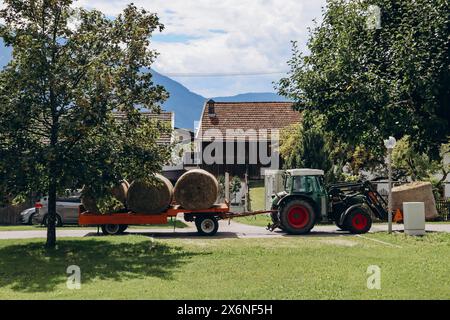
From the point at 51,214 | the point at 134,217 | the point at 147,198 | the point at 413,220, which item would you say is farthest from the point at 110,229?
the point at 413,220

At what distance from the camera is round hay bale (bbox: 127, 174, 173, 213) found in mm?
23812

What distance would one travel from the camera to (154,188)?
23734mm

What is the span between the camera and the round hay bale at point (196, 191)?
23812 millimetres

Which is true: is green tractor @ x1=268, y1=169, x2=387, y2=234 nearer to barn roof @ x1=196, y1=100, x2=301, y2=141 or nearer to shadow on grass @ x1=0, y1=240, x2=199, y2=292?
shadow on grass @ x1=0, y1=240, x2=199, y2=292

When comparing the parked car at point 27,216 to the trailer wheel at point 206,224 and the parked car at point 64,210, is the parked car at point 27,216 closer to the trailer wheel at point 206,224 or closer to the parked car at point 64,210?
the parked car at point 64,210

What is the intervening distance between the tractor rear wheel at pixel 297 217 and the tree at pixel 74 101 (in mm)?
6174

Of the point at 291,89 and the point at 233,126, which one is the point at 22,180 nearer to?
the point at 291,89

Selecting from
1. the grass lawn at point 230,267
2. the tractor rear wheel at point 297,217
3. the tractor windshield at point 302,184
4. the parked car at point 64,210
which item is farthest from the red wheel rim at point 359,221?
the parked car at point 64,210

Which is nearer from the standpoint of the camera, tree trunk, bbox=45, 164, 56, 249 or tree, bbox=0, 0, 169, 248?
tree, bbox=0, 0, 169, 248

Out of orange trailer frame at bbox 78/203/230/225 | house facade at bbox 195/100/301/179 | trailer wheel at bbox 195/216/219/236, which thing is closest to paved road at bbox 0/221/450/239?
trailer wheel at bbox 195/216/219/236

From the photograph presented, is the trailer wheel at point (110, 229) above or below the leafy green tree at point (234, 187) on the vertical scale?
below

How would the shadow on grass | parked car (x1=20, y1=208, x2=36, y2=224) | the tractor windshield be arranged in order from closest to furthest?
the shadow on grass → the tractor windshield → parked car (x1=20, y1=208, x2=36, y2=224)

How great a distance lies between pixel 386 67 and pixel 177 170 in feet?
70.3
